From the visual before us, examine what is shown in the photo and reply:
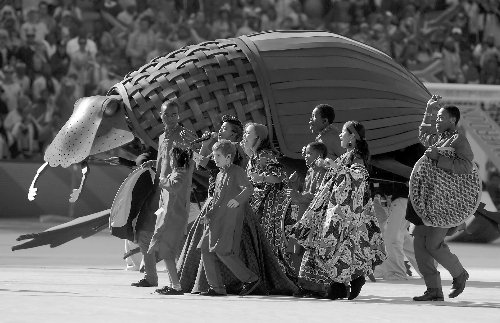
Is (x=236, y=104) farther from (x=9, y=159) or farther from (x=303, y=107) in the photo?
(x=9, y=159)

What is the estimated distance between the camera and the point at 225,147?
10.8m

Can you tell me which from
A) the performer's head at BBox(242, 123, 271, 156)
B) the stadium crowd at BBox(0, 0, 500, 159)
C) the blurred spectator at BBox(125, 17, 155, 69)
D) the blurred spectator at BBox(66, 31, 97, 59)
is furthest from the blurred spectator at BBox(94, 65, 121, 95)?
the performer's head at BBox(242, 123, 271, 156)

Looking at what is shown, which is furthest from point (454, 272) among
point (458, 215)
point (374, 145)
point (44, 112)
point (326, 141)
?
point (44, 112)

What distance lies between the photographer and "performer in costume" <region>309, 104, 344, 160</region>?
1123 cm

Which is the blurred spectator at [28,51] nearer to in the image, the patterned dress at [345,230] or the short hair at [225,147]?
the short hair at [225,147]

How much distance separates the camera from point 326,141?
1127cm

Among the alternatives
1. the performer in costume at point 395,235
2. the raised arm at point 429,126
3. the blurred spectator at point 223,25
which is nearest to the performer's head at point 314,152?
the raised arm at point 429,126

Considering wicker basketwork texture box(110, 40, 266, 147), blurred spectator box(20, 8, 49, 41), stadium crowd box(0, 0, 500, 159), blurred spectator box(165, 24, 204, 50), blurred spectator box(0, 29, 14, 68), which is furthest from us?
blurred spectator box(165, 24, 204, 50)

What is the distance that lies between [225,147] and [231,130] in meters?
0.33

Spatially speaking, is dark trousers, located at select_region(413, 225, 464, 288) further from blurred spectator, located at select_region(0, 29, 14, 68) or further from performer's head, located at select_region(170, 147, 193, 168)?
blurred spectator, located at select_region(0, 29, 14, 68)

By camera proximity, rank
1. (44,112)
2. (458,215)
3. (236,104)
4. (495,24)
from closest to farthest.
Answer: (458,215)
(236,104)
(44,112)
(495,24)

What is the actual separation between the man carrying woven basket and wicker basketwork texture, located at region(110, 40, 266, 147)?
1939mm

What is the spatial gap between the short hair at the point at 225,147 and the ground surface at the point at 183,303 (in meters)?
1.02

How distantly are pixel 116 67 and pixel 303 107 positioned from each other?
35.5ft
